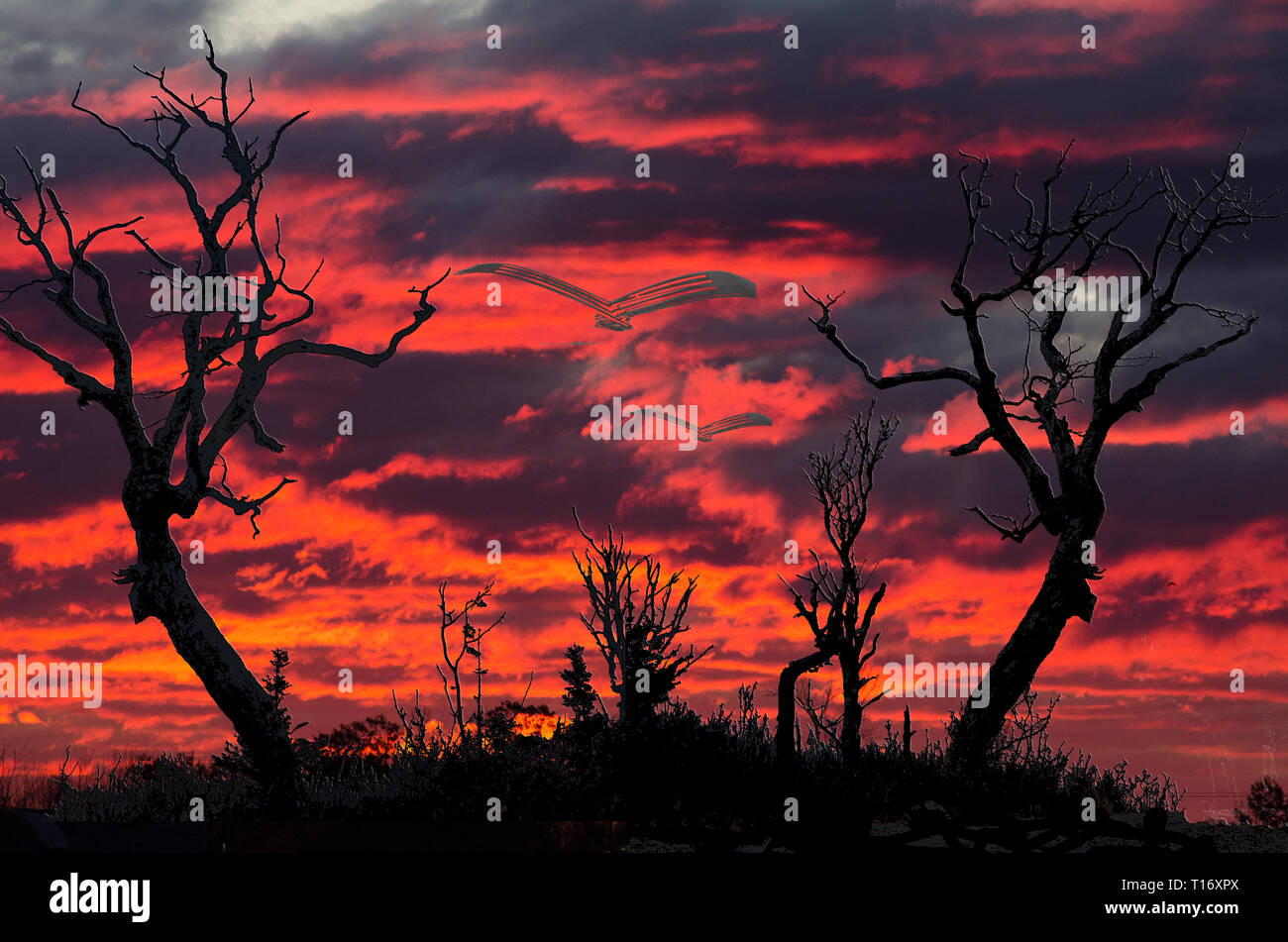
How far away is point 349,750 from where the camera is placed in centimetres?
2559

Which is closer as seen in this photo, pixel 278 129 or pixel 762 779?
pixel 762 779

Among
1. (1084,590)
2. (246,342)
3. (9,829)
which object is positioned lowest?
(9,829)

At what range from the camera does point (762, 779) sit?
13.6 m

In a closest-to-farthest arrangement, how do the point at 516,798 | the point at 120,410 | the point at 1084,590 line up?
the point at 516,798 < the point at 1084,590 < the point at 120,410

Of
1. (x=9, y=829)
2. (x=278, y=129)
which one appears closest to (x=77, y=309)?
(x=278, y=129)

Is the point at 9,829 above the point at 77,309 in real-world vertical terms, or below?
below

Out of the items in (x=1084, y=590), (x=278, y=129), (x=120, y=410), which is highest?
(x=278, y=129)

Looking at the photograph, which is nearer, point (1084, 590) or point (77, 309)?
point (1084, 590)
